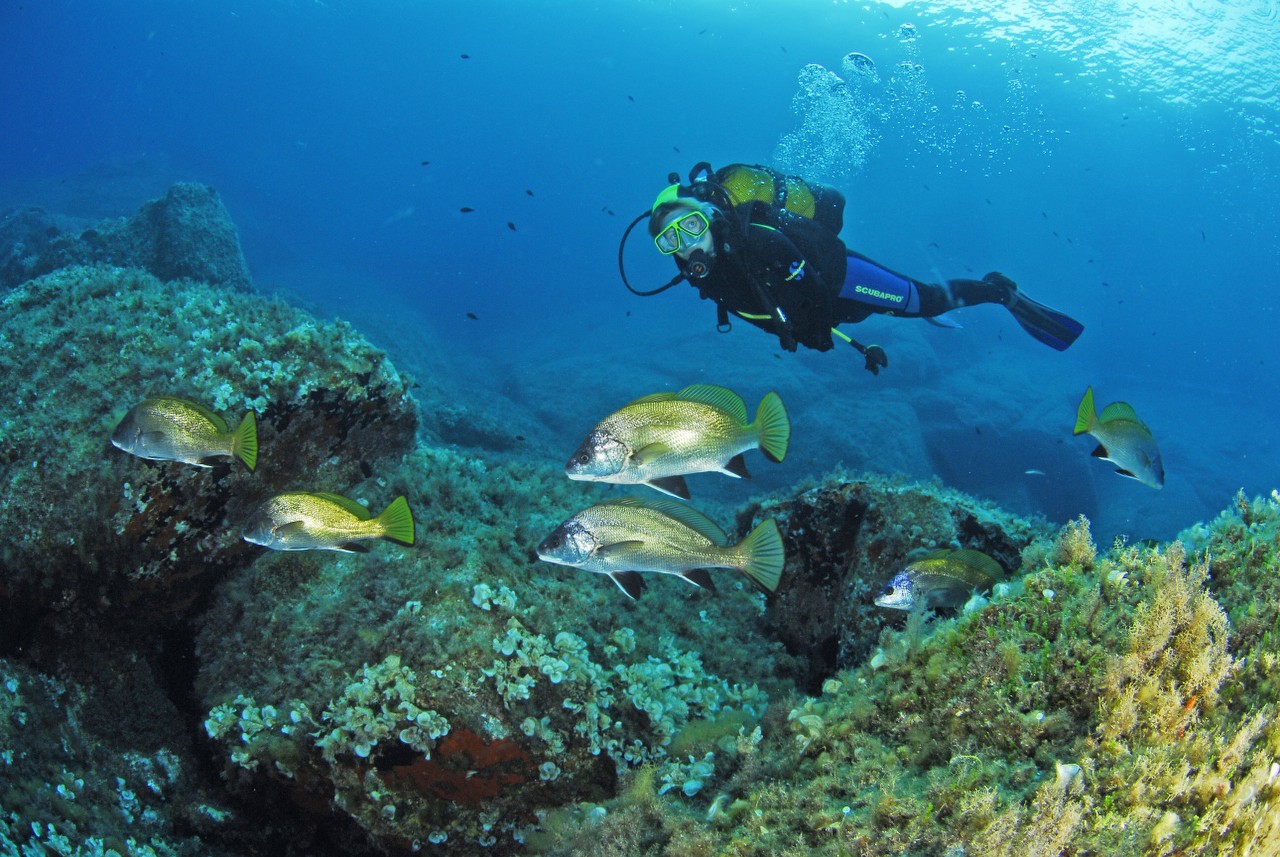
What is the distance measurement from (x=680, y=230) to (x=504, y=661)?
4337mm

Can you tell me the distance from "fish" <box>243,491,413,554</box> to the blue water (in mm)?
8602

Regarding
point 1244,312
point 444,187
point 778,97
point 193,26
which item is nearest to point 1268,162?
point 1244,312

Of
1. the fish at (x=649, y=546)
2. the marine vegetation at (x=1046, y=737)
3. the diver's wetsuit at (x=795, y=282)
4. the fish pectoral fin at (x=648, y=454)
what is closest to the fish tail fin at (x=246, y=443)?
the fish at (x=649, y=546)

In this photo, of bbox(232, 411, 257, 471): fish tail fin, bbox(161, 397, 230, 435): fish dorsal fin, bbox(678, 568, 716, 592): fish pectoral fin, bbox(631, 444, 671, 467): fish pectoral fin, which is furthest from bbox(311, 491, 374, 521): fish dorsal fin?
bbox(678, 568, 716, 592): fish pectoral fin

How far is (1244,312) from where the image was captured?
7594 centimetres

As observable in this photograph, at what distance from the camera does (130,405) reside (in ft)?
13.0

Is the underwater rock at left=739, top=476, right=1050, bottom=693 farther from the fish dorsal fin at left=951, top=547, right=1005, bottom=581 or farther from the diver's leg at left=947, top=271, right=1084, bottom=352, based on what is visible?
Answer: the diver's leg at left=947, top=271, right=1084, bottom=352

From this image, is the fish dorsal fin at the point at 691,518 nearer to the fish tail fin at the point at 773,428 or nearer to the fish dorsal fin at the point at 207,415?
the fish tail fin at the point at 773,428

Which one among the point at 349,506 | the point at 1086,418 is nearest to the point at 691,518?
the point at 349,506

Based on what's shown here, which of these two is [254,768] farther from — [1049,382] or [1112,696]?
[1049,382]

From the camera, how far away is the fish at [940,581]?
10.8ft

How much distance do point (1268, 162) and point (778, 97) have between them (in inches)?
2782

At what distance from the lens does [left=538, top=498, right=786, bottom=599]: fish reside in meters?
2.81

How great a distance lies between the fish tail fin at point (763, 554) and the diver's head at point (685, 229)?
3.71m
